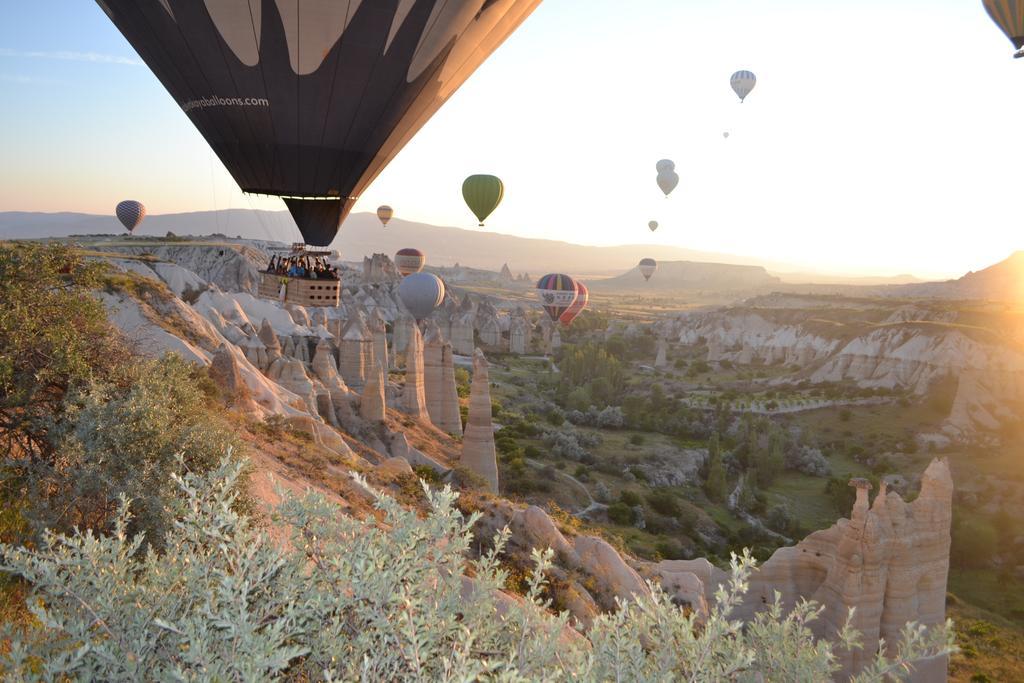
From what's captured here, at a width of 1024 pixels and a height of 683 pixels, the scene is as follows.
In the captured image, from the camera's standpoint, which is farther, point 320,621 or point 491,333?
point 491,333

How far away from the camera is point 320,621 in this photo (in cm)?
352

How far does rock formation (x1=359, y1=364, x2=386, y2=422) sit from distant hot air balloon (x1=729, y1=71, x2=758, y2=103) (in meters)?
45.9

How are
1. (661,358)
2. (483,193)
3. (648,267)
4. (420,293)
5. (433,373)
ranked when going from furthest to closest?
(648,267)
(661,358)
(420,293)
(483,193)
(433,373)

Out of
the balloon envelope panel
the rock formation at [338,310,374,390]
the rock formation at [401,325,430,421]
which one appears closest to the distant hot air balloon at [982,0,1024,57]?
the balloon envelope panel

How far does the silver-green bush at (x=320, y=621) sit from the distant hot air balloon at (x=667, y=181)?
70991mm

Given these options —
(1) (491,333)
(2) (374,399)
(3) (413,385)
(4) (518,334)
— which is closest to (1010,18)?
(3) (413,385)

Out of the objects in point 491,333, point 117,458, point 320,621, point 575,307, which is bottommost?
point 491,333

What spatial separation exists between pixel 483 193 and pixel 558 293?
15.9 meters

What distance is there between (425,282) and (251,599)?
39445 millimetres

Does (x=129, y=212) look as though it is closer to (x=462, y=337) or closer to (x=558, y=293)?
(x=462, y=337)

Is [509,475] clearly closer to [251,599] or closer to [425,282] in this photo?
[425,282]

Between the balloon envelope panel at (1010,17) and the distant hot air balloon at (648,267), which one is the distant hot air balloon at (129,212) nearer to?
the distant hot air balloon at (648,267)

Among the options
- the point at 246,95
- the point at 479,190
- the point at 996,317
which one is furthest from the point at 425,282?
the point at 996,317

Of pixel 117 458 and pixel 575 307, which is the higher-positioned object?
pixel 117 458
